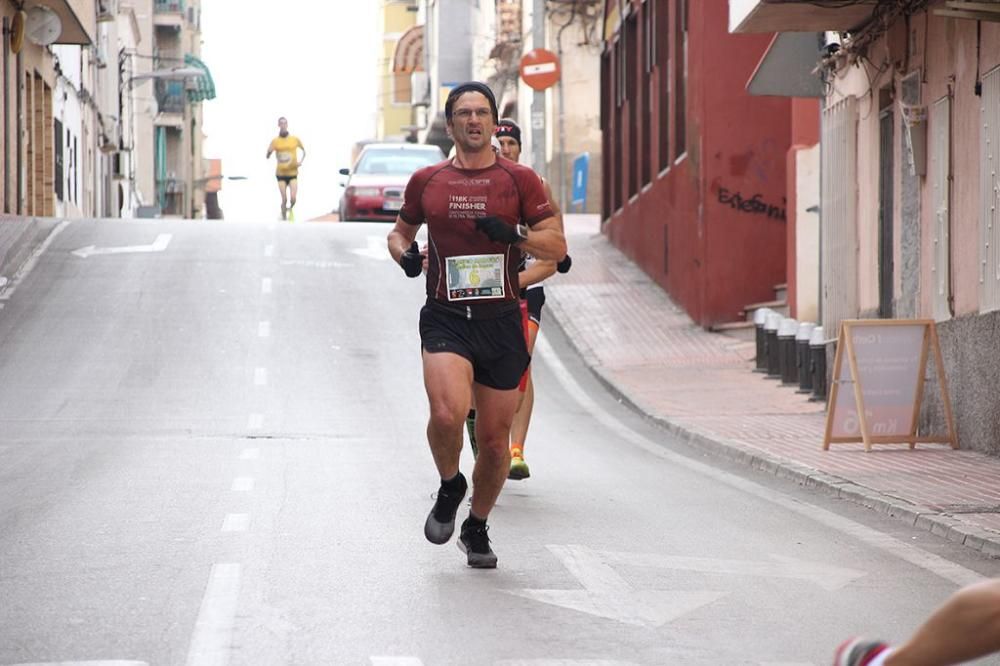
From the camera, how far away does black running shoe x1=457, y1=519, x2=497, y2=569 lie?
8.38 m

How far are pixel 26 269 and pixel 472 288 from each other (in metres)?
20.5

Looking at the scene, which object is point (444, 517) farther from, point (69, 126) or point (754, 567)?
point (69, 126)

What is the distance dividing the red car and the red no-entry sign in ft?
8.67

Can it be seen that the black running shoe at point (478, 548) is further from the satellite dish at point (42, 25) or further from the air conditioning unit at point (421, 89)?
the air conditioning unit at point (421, 89)

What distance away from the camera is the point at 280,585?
771cm

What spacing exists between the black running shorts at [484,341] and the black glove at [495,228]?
0.41 m

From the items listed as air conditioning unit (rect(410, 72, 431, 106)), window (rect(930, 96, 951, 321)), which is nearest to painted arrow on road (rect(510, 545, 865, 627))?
window (rect(930, 96, 951, 321))

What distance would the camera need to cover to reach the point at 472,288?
27.3 feet

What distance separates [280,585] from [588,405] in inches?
460

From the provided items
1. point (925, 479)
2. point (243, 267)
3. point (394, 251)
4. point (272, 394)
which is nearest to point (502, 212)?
point (394, 251)

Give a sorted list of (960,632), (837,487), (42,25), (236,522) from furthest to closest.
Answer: (42,25)
(837,487)
(236,522)
(960,632)

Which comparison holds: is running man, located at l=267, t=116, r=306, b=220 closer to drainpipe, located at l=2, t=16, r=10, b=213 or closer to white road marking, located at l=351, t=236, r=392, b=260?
drainpipe, located at l=2, t=16, r=10, b=213

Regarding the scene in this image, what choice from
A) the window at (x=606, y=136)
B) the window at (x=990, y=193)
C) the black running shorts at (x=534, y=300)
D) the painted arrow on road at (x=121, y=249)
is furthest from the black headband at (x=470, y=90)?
the window at (x=606, y=136)

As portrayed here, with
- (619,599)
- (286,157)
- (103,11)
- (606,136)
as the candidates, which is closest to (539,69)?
(606,136)
